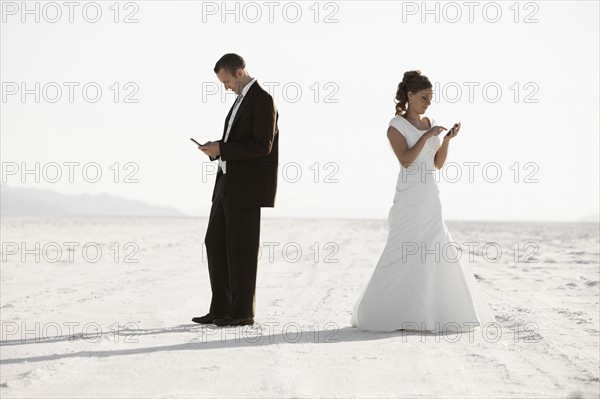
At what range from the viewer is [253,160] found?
5.86m

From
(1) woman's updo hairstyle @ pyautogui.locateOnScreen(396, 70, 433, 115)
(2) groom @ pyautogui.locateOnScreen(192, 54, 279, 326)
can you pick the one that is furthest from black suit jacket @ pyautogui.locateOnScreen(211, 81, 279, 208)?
(1) woman's updo hairstyle @ pyautogui.locateOnScreen(396, 70, 433, 115)

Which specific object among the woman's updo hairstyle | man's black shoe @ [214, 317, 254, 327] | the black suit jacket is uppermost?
the woman's updo hairstyle

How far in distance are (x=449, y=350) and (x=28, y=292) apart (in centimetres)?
506

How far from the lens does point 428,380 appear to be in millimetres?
3951

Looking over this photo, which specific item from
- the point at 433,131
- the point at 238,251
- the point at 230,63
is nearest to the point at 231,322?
the point at 238,251

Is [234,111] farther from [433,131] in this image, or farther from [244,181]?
[433,131]

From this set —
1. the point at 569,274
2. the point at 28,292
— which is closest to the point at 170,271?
the point at 28,292

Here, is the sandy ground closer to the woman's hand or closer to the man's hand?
the man's hand

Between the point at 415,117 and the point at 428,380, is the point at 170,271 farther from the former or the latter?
the point at 428,380

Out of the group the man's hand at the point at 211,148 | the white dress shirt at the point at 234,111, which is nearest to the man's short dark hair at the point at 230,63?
the white dress shirt at the point at 234,111

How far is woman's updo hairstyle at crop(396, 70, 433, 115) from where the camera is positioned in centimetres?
572

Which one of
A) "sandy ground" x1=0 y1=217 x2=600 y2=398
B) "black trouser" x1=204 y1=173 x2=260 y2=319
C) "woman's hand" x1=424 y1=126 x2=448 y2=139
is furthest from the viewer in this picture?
"black trouser" x1=204 y1=173 x2=260 y2=319

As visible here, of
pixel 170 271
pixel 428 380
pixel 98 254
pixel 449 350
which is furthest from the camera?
pixel 98 254

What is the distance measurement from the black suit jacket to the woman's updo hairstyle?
92 centimetres
